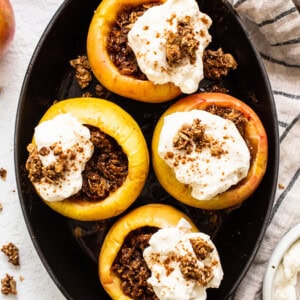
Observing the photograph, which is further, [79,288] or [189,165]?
[79,288]

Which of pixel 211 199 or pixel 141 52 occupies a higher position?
pixel 141 52

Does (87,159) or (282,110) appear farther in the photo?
(282,110)

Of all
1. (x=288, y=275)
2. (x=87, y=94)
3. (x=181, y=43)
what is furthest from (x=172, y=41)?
(x=288, y=275)

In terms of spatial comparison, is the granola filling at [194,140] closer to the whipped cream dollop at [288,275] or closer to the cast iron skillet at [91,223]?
the cast iron skillet at [91,223]

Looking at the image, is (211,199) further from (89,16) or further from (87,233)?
(89,16)

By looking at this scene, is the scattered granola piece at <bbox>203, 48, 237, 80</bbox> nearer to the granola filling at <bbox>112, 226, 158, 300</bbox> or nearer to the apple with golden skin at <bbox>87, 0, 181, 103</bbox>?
the apple with golden skin at <bbox>87, 0, 181, 103</bbox>

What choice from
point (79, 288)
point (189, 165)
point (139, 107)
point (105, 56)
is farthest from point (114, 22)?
point (79, 288)

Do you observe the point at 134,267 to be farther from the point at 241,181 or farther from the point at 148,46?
the point at 148,46
